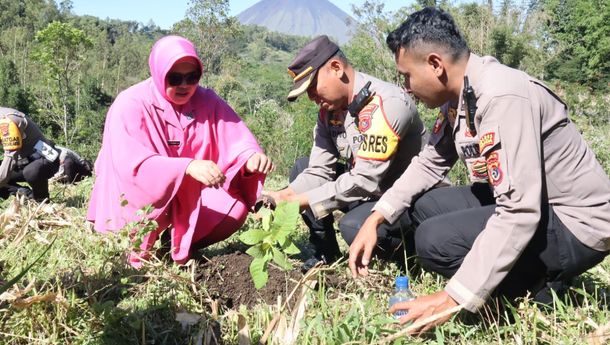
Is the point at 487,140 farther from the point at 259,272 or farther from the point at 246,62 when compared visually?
the point at 246,62

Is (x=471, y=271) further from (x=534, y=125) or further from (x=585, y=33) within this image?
(x=585, y=33)

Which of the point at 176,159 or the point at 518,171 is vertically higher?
the point at 518,171

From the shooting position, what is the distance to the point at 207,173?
106 inches

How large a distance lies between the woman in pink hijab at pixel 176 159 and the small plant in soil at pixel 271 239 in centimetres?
87

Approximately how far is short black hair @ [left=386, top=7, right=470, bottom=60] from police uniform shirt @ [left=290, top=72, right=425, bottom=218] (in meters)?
0.61

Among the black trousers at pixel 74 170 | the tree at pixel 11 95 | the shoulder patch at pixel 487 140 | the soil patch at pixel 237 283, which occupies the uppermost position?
the shoulder patch at pixel 487 140

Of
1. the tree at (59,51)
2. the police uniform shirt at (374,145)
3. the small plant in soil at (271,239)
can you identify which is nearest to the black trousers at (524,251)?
the police uniform shirt at (374,145)

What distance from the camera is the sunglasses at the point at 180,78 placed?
3.01 meters

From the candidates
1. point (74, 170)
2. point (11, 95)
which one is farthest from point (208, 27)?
point (74, 170)

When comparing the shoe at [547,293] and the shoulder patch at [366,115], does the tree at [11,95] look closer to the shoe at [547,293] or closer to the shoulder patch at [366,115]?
the shoulder patch at [366,115]

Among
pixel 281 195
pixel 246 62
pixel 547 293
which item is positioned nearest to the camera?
pixel 547 293

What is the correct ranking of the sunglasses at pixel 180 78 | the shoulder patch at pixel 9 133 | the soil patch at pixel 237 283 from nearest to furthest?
1. the soil patch at pixel 237 283
2. the sunglasses at pixel 180 78
3. the shoulder patch at pixel 9 133

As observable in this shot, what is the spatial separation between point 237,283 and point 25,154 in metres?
3.34

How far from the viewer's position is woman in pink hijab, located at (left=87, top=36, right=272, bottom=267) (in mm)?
2906
